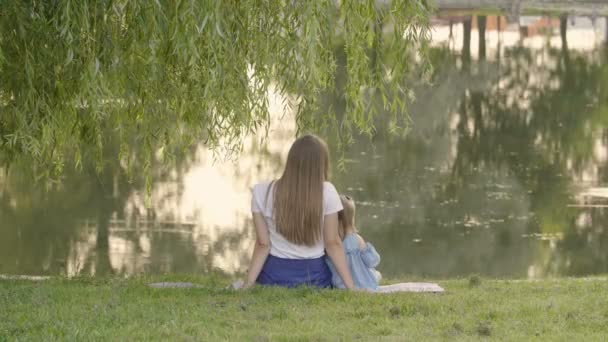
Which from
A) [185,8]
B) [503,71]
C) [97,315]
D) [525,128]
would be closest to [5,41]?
[185,8]

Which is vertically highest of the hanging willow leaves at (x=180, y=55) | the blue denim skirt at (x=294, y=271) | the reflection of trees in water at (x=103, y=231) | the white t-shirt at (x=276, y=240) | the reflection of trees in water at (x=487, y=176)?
the hanging willow leaves at (x=180, y=55)

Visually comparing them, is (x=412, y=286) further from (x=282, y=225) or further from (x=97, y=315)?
(x=97, y=315)

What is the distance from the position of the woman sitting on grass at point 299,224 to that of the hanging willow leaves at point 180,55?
1.40ft

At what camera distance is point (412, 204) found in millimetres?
14516

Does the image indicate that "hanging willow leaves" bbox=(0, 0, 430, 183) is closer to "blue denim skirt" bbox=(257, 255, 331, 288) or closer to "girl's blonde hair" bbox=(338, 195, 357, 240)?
"girl's blonde hair" bbox=(338, 195, 357, 240)

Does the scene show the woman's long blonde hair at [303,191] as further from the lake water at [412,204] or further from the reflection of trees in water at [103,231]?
the reflection of trees in water at [103,231]

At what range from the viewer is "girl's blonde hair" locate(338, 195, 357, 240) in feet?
22.6

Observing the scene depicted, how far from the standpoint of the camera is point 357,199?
1467 centimetres

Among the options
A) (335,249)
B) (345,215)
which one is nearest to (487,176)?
(345,215)

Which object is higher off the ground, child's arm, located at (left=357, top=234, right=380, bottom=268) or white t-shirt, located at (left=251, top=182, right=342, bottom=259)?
white t-shirt, located at (left=251, top=182, right=342, bottom=259)

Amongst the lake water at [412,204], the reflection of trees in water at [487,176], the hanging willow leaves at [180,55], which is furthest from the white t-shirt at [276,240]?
the reflection of trees in water at [487,176]

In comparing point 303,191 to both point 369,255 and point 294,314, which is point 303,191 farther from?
point 294,314

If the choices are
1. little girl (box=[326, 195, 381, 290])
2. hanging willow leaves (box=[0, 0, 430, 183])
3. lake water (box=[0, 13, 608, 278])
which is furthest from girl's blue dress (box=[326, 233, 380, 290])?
lake water (box=[0, 13, 608, 278])

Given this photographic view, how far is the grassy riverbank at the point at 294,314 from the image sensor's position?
5457mm
